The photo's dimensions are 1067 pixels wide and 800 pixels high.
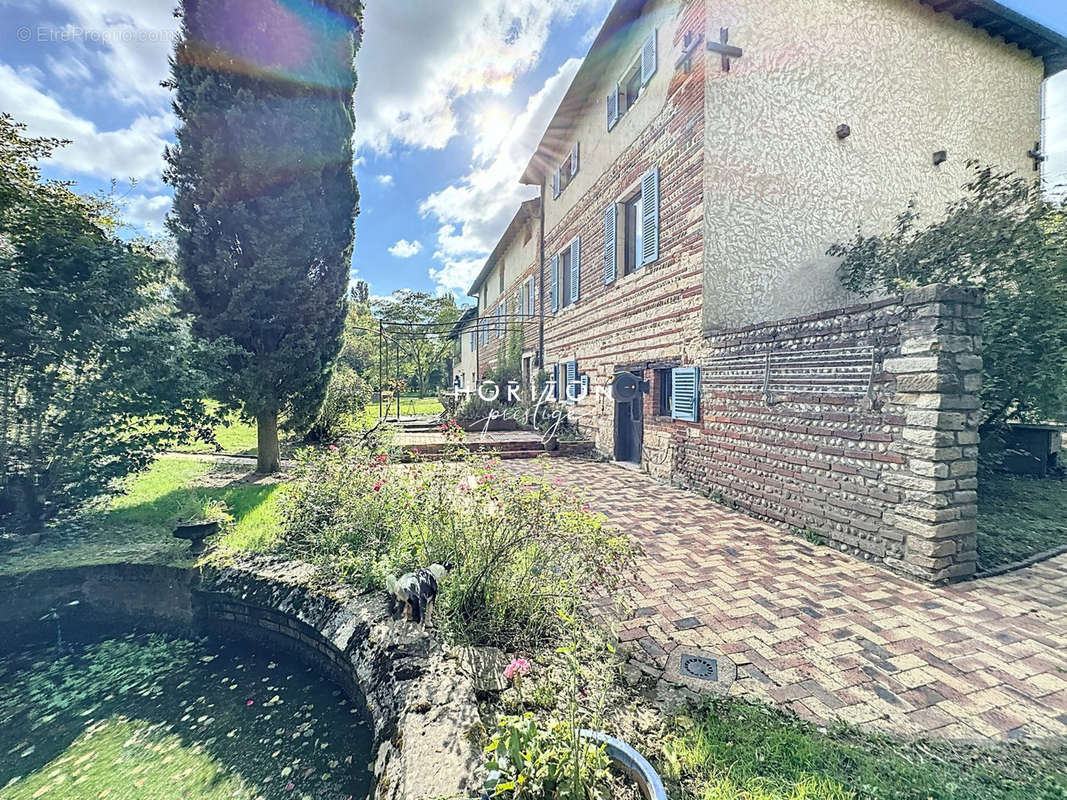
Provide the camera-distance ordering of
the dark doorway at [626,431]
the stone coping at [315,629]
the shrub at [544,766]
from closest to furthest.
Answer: the shrub at [544,766] → the stone coping at [315,629] → the dark doorway at [626,431]

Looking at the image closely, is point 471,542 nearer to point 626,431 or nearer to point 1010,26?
point 626,431

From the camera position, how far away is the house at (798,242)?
3.81m

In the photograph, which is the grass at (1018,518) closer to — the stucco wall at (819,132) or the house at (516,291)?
the stucco wall at (819,132)

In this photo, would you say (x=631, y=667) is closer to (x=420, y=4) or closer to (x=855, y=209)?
(x=855, y=209)

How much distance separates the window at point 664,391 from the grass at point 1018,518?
156 inches

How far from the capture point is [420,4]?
256 inches

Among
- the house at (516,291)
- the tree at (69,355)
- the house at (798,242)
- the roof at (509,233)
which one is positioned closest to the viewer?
the house at (798,242)

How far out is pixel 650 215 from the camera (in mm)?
7574

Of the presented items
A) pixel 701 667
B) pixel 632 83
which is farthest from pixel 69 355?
pixel 632 83

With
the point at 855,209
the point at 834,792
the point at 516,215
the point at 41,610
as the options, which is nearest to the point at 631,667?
the point at 834,792

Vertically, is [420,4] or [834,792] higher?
[420,4]

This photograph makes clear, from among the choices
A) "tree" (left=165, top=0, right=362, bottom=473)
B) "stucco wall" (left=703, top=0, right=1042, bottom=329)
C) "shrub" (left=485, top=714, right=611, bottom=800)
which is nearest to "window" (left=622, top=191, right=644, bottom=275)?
"stucco wall" (left=703, top=0, right=1042, bottom=329)

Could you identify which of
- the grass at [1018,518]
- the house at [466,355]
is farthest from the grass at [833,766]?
the house at [466,355]

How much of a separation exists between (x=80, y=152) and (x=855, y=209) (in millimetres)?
10903
